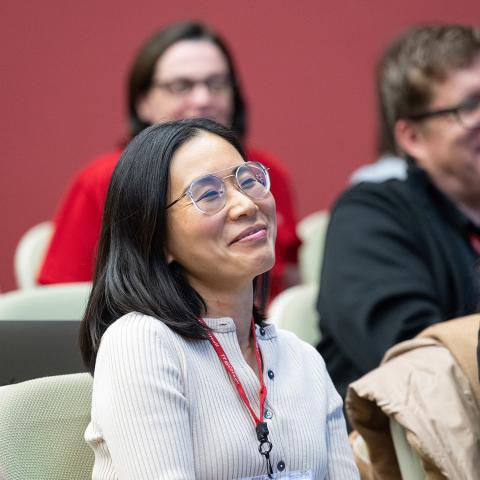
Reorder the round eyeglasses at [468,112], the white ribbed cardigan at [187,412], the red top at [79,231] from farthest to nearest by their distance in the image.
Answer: the red top at [79,231] < the round eyeglasses at [468,112] < the white ribbed cardigan at [187,412]

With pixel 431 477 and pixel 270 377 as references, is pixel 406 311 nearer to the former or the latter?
pixel 431 477

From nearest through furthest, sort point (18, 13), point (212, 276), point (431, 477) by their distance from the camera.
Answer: point (212, 276), point (431, 477), point (18, 13)

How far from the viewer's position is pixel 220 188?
4.99 feet

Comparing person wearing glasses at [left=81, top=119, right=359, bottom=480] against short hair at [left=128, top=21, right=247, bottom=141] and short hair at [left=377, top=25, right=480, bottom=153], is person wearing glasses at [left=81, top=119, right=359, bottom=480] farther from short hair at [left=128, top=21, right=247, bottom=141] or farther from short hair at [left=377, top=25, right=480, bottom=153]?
short hair at [left=128, top=21, right=247, bottom=141]

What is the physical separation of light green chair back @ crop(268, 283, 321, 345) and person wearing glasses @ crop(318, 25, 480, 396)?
3.0 inches

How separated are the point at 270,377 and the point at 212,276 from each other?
177mm

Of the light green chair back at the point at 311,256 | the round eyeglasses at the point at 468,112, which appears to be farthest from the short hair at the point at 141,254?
the light green chair back at the point at 311,256

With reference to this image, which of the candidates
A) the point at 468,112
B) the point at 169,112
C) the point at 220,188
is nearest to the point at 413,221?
the point at 468,112

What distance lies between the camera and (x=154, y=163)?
1.52 m

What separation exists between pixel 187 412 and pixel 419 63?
1.55 m

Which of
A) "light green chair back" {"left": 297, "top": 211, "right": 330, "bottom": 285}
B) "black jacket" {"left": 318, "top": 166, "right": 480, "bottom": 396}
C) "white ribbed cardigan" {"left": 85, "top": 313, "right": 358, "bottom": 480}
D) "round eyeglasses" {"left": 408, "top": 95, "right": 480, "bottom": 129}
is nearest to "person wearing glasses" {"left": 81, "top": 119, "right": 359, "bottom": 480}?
"white ribbed cardigan" {"left": 85, "top": 313, "right": 358, "bottom": 480}

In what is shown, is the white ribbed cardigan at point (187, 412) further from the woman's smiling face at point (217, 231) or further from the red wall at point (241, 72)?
the red wall at point (241, 72)

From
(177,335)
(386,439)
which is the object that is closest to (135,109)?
(386,439)

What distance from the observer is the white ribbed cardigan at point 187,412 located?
54.3 inches
